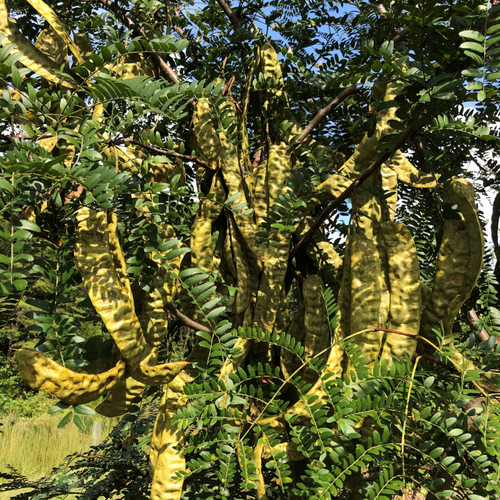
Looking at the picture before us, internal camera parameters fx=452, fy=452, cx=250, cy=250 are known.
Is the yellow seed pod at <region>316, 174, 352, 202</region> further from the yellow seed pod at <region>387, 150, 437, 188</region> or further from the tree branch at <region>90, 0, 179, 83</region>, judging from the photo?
the tree branch at <region>90, 0, 179, 83</region>

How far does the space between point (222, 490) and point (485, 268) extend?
1.29 metres

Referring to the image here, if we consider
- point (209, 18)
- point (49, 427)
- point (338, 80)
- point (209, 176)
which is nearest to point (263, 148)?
point (209, 176)

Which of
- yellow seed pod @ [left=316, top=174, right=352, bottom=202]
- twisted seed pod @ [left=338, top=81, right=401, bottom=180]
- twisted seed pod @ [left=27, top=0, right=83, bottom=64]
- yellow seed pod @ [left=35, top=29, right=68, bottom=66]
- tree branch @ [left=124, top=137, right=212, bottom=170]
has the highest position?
twisted seed pod @ [left=27, top=0, right=83, bottom=64]

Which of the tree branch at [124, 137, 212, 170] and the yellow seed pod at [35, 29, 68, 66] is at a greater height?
the yellow seed pod at [35, 29, 68, 66]

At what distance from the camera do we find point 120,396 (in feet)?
3.53

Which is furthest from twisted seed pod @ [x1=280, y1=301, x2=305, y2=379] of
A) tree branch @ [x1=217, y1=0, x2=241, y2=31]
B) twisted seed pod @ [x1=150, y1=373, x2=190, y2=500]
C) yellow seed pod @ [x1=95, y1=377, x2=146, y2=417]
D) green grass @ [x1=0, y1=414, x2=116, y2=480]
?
green grass @ [x1=0, y1=414, x2=116, y2=480]

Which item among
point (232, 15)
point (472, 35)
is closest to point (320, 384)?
point (472, 35)

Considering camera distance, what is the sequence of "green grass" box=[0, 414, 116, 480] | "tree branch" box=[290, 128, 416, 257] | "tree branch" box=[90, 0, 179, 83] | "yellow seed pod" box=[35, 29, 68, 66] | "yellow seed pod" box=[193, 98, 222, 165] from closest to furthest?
"tree branch" box=[290, 128, 416, 257]
"yellow seed pod" box=[35, 29, 68, 66]
"yellow seed pod" box=[193, 98, 222, 165]
"tree branch" box=[90, 0, 179, 83]
"green grass" box=[0, 414, 116, 480]

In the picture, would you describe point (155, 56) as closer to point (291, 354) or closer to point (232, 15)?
point (232, 15)

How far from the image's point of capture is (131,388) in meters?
1.08

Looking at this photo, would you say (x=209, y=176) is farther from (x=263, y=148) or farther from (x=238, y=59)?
(x=238, y=59)

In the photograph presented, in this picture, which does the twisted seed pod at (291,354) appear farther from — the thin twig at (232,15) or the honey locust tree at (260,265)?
the thin twig at (232,15)

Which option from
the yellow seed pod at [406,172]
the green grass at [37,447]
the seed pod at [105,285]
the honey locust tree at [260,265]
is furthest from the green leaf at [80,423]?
the green grass at [37,447]

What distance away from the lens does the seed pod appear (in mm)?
941
